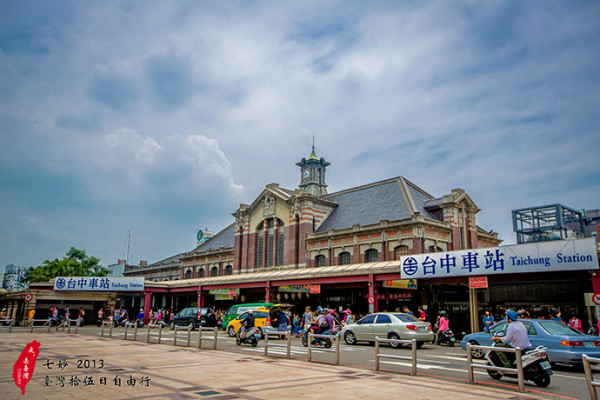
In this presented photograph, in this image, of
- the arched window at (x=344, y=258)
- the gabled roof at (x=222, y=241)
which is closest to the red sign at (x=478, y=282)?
the arched window at (x=344, y=258)

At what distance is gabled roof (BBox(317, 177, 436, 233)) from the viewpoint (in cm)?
4053

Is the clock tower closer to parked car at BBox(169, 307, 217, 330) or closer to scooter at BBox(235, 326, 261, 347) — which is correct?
parked car at BBox(169, 307, 217, 330)

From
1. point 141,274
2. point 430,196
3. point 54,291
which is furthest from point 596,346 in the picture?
point 141,274

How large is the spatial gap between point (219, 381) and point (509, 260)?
55.0 ft

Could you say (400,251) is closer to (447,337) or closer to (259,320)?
(259,320)

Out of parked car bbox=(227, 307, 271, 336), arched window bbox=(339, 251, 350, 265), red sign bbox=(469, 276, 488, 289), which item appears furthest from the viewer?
arched window bbox=(339, 251, 350, 265)

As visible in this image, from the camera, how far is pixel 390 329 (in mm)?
20078

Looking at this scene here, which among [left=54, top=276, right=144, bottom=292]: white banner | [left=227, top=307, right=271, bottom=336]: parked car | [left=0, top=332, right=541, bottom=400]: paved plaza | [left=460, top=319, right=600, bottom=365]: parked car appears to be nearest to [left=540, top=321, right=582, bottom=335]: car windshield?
[left=460, top=319, right=600, bottom=365]: parked car

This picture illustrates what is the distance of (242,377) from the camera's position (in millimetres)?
10867

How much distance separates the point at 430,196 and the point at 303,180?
1512 inches

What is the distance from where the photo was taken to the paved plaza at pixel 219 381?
28.6ft

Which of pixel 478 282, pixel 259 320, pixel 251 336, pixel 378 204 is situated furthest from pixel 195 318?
pixel 378 204

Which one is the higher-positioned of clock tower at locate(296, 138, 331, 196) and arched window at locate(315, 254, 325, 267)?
clock tower at locate(296, 138, 331, 196)

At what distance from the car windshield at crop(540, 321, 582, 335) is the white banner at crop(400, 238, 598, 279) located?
7317 millimetres
